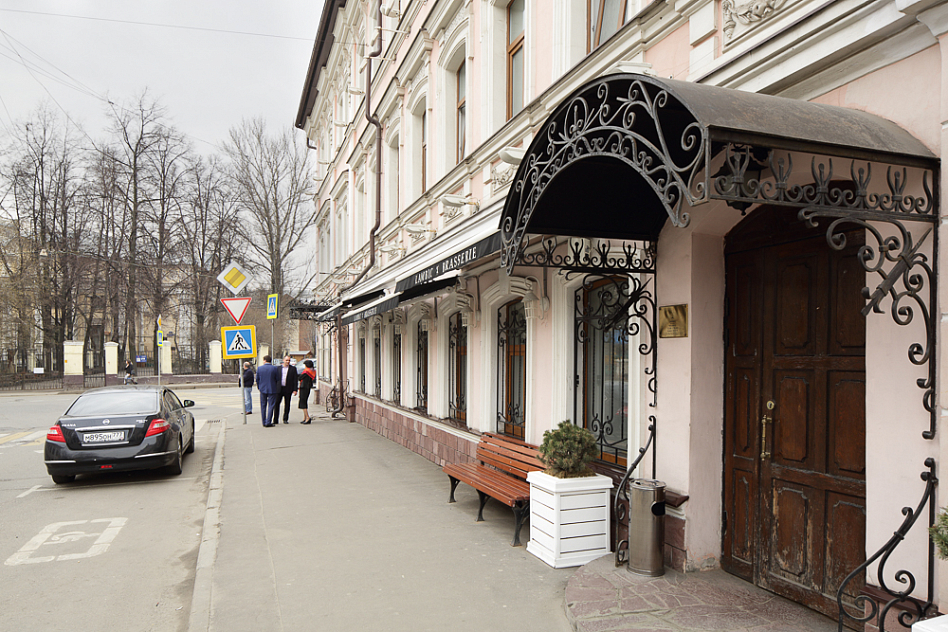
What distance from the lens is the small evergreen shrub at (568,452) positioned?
5793mm

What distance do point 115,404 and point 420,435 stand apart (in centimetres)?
480

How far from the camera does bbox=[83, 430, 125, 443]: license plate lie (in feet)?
31.8

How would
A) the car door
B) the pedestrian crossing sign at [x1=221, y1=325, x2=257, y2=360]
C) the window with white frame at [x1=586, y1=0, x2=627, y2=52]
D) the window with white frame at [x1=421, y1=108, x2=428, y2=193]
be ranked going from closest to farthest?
the window with white frame at [x1=586, y1=0, x2=627, y2=52]
the car door
the window with white frame at [x1=421, y1=108, x2=428, y2=193]
the pedestrian crossing sign at [x1=221, y1=325, x2=257, y2=360]

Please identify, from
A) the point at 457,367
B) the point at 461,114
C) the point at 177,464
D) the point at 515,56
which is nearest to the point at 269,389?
the point at 177,464

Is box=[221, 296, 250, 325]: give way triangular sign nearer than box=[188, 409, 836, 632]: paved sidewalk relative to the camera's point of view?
No

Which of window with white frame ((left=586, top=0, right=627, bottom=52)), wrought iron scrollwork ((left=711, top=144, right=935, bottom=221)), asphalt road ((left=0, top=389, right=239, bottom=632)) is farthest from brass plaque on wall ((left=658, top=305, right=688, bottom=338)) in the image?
asphalt road ((left=0, top=389, right=239, bottom=632))

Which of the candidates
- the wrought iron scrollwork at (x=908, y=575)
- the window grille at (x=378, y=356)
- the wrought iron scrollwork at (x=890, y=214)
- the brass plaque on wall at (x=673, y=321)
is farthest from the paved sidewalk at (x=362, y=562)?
the window grille at (x=378, y=356)

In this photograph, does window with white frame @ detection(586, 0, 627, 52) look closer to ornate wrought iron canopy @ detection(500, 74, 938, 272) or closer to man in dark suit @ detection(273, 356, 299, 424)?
ornate wrought iron canopy @ detection(500, 74, 938, 272)

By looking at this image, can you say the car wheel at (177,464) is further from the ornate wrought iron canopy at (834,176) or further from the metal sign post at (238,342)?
the ornate wrought iron canopy at (834,176)

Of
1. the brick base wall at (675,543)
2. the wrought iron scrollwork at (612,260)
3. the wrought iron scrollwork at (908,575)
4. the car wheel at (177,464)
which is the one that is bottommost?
the car wheel at (177,464)

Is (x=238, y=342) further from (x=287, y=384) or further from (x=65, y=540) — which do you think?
(x=65, y=540)

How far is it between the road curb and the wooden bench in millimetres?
2590

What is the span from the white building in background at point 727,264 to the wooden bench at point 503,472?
39 centimetres

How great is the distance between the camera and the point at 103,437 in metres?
9.73
